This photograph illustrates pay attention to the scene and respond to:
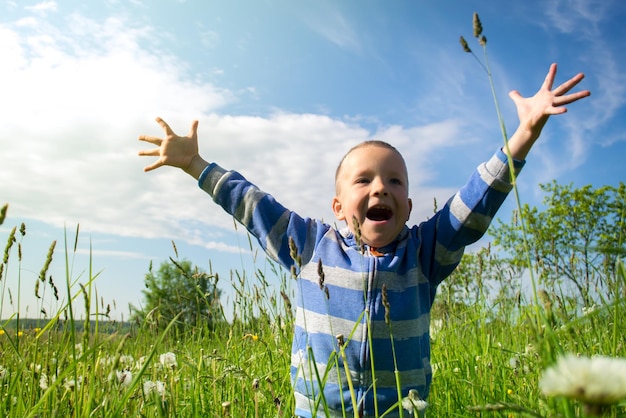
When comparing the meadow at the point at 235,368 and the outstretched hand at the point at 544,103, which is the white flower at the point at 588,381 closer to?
the meadow at the point at 235,368

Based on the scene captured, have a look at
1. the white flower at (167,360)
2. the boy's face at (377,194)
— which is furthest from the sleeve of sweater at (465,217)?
the white flower at (167,360)

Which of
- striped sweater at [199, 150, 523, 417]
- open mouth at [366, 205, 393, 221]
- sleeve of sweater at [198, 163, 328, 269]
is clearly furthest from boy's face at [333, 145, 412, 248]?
sleeve of sweater at [198, 163, 328, 269]

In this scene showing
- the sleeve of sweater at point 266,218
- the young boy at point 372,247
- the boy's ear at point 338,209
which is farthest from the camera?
the boy's ear at point 338,209

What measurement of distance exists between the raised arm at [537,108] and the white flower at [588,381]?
65.2 inches

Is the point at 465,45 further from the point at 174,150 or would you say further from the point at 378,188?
the point at 174,150

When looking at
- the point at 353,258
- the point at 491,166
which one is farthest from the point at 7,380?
the point at 491,166

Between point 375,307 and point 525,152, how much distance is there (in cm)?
103

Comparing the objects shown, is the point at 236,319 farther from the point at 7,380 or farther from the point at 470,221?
the point at 470,221

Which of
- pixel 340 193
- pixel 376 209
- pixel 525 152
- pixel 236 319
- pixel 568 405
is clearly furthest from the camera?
pixel 236 319

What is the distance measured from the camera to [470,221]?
2650 mm

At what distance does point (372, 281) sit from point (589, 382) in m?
1.91

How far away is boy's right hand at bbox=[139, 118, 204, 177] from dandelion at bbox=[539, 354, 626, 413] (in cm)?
266

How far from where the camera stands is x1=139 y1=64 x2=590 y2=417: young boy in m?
2.53

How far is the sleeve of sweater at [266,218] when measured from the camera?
2.95 m
